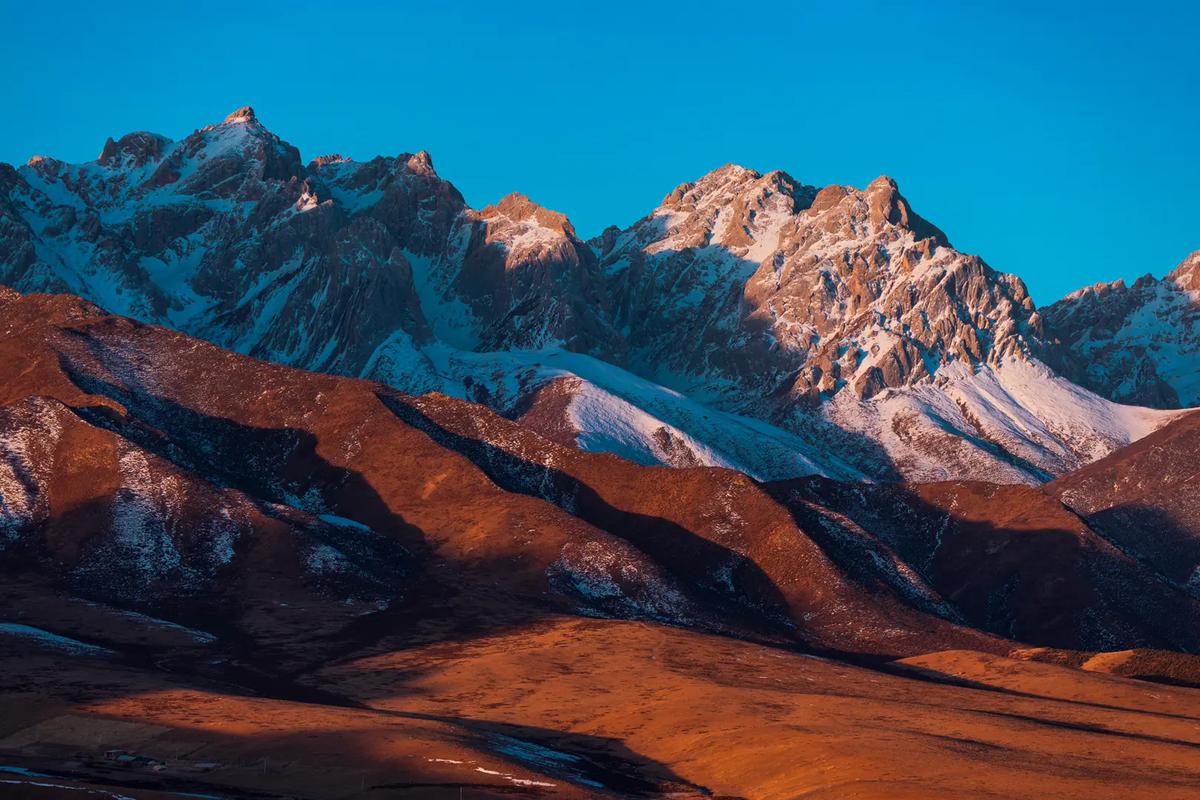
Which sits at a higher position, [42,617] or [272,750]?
[42,617]

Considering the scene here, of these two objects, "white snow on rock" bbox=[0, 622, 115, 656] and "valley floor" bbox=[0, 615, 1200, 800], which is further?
"white snow on rock" bbox=[0, 622, 115, 656]

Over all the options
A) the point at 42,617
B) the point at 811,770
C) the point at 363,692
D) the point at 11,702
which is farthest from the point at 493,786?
the point at 42,617

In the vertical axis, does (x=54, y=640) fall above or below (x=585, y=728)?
above

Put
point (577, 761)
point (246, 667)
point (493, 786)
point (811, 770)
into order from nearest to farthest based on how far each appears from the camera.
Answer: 1. point (493, 786)
2. point (811, 770)
3. point (577, 761)
4. point (246, 667)

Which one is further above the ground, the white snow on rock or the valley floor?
the white snow on rock

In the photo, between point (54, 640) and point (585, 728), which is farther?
point (54, 640)

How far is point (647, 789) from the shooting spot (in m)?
119

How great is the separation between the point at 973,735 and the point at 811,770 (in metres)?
23.8

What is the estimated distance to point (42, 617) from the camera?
7726 inches

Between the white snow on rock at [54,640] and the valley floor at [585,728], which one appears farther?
the white snow on rock at [54,640]

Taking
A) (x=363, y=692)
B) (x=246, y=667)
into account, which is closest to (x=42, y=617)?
(x=246, y=667)

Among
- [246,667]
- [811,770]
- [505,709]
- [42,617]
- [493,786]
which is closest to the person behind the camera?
[493,786]

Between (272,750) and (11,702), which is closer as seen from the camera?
(272,750)

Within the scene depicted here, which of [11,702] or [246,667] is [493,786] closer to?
[11,702]
